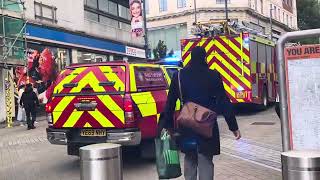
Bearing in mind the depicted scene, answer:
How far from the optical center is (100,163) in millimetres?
4414

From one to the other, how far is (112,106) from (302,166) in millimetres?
4461

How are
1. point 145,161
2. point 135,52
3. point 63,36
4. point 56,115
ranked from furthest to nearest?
point 135,52 → point 63,36 → point 145,161 → point 56,115

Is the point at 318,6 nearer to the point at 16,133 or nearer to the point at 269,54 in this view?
the point at 269,54

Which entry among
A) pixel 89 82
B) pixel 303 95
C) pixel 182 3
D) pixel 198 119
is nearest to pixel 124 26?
pixel 89 82

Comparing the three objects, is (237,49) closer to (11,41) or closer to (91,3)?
(11,41)

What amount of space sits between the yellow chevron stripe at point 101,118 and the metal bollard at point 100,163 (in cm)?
340

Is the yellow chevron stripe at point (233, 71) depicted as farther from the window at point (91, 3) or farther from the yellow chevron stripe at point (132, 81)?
the window at point (91, 3)

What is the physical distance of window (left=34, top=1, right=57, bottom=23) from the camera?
72.1ft

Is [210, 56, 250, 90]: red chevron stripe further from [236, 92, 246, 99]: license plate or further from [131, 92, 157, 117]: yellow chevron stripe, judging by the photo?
[131, 92, 157, 117]: yellow chevron stripe

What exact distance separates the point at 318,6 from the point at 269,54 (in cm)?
5647

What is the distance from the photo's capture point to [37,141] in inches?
517

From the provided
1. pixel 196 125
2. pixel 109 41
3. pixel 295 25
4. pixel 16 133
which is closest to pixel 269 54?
pixel 16 133

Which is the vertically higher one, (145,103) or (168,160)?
(145,103)

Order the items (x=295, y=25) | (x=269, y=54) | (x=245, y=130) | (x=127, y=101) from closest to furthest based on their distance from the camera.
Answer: (x=127, y=101)
(x=245, y=130)
(x=269, y=54)
(x=295, y=25)
